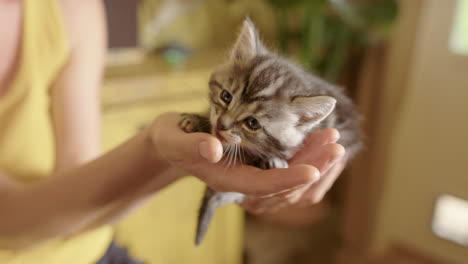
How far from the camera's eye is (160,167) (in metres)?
0.59

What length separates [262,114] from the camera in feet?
1.94

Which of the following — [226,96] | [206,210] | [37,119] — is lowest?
[206,210]

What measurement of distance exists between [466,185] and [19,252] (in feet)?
2.66

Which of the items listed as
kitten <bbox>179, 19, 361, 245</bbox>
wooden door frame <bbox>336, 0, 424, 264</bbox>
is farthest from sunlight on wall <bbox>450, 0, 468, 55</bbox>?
kitten <bbox>179, 19, 361, 245</bbox>

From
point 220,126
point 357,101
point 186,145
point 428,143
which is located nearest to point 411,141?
point 428,143

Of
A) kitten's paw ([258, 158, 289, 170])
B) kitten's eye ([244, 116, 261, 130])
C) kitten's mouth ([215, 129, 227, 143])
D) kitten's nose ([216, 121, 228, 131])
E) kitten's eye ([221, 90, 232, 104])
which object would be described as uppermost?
kitten's eye ([221, 90, 232, 104])

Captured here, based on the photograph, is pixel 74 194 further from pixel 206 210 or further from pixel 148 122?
pixel 148 122

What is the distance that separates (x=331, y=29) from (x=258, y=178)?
120cm

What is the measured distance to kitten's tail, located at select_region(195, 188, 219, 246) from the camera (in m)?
0.68

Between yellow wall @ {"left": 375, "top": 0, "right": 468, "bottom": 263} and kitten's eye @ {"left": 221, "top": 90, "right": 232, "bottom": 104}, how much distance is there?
47 centimetres

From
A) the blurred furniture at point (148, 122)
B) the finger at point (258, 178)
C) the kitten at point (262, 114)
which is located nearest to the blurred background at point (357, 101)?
the blurred furniture at point (148, 122)

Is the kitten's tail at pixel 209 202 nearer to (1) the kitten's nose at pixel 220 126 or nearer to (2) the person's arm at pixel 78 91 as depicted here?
(1) the kitten's nose at pixel 220 126

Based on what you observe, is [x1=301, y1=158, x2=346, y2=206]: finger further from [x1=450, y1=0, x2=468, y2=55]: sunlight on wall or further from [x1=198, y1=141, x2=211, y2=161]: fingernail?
[x1=450, y1=0, x2=468, y2=55]: sunlight on wall

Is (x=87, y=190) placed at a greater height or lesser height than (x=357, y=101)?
greater
